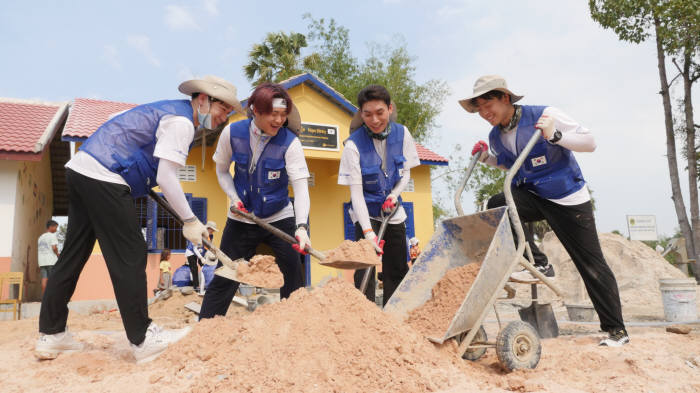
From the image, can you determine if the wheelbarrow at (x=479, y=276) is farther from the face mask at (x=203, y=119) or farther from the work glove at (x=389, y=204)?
the face mask at (x=203, y=119)

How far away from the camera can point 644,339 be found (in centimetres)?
337

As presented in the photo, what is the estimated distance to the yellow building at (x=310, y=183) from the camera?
9.59 metres

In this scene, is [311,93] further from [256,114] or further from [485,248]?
[485,248]

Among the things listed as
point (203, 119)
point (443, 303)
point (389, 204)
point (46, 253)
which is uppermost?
point (203, 119)

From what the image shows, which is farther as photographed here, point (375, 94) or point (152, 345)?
point (375, 94)

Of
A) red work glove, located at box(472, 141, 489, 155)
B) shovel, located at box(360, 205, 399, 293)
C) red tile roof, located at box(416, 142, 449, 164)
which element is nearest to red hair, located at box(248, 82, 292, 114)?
shovel, located at box(360, 205, 399, 293)

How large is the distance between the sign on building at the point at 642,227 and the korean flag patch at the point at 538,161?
38.8 feet

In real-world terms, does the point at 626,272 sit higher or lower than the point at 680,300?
lower

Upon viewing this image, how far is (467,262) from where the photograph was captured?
122 inches

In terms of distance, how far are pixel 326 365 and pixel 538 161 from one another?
86.8 inches

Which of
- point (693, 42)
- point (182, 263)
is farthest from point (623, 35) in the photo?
point (182, 263)

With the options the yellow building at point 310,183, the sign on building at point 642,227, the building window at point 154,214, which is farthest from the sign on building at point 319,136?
the sign on building at point 642,227

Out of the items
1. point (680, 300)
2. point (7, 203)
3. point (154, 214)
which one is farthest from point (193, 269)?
point (680, 300)

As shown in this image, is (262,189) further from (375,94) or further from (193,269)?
(193,269)
